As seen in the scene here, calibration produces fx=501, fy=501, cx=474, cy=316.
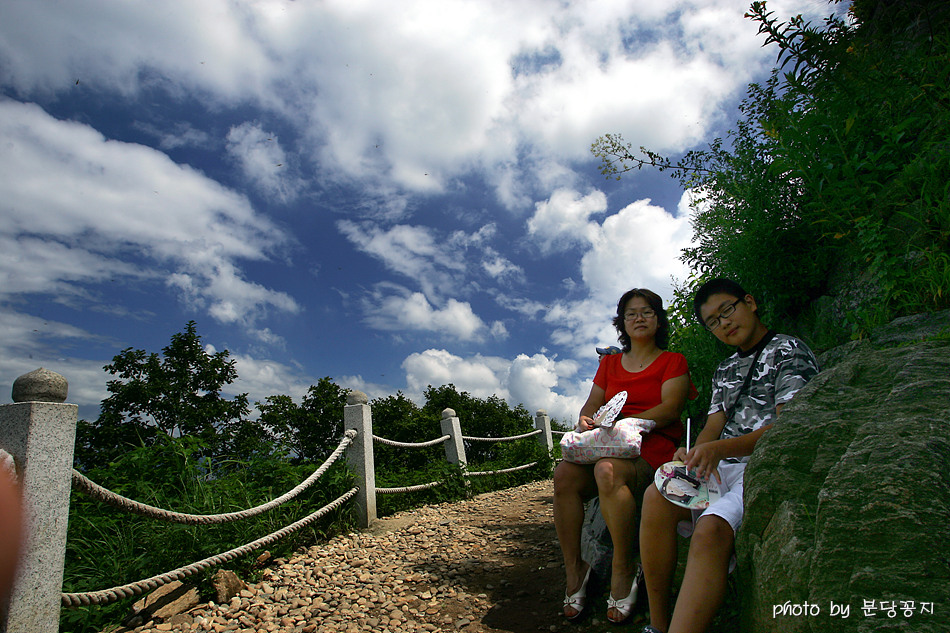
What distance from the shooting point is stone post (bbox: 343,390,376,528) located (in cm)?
537

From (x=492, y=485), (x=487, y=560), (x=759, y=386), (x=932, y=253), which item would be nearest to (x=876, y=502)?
(x=759, y=386)

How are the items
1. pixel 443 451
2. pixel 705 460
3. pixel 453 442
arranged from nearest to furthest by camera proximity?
pixel 705 460 → pixel 453 442 → pixel 443 451

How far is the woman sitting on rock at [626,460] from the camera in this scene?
2.79 metres

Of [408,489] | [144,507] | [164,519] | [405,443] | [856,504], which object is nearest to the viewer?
[856,504]

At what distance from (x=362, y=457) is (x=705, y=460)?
399cm

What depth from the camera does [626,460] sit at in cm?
289

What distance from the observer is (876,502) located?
1.49 m

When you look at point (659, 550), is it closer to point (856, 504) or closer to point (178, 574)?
point (856, 504)

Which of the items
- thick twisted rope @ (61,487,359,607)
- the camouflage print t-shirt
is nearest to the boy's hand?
the camouflage print t-shirt

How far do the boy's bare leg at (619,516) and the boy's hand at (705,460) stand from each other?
0.52m

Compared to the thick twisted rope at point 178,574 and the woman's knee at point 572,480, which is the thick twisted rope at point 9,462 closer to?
the thick twisted rope at point 178,574

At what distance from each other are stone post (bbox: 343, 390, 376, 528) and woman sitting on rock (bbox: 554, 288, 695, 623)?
2819 millimetres

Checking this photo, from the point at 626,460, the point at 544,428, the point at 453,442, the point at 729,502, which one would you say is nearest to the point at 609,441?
the point at 626,460

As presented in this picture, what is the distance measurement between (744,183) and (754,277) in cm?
82
